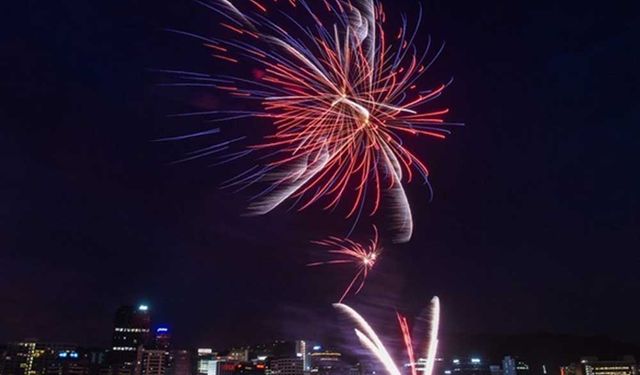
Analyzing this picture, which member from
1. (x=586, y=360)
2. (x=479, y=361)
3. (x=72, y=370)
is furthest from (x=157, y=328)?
(x=586, y=360)

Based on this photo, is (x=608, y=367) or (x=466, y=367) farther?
(x=466, y=367)

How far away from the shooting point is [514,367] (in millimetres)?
125750

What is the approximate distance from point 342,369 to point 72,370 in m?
56.9

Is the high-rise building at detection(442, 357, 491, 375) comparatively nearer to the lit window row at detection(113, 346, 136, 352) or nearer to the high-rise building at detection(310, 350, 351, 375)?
the high-rise building at detection(310, 350, 351, 375)

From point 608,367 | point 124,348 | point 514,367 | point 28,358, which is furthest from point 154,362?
point 608,367

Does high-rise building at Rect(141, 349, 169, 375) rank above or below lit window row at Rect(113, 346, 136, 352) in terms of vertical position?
below

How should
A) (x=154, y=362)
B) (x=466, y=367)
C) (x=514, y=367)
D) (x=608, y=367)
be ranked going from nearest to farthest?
(x=608, y=367) < (x=154, y=362) < (x=514, y=367) < (x=466, y=367)

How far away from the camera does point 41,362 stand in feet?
417

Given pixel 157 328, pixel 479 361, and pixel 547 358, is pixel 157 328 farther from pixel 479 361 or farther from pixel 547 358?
pixel 547 358

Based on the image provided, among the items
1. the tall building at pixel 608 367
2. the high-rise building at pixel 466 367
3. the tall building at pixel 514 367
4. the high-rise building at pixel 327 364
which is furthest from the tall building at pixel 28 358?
the tall building at pixel 608 367

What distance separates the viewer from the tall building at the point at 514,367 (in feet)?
407

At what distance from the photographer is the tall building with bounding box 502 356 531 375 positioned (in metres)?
124

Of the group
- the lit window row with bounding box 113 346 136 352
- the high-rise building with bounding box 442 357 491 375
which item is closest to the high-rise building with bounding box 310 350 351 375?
the high-rise building with bounding box 442 357 491 375

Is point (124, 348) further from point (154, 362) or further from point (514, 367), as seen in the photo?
point (514, 367)
